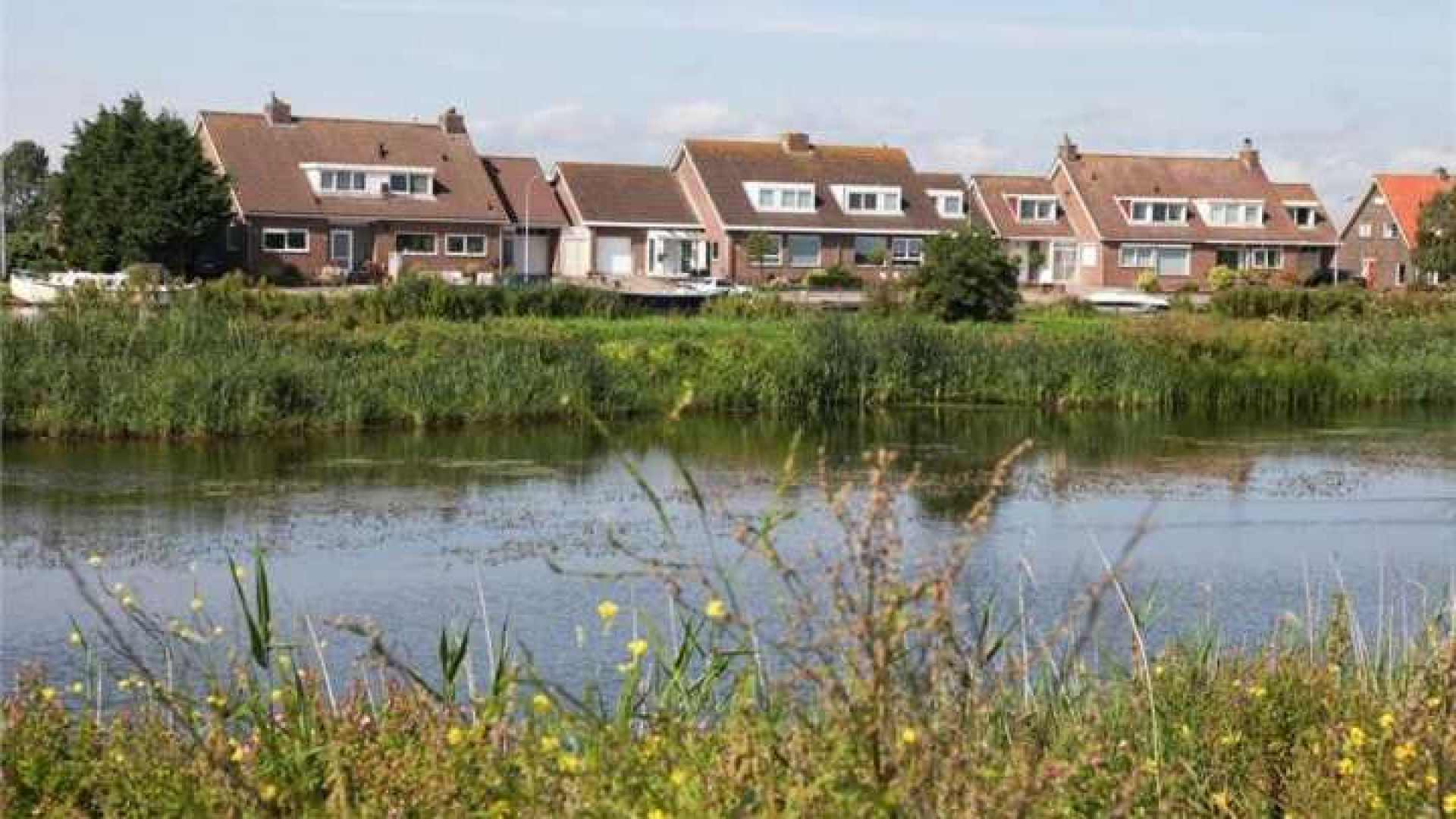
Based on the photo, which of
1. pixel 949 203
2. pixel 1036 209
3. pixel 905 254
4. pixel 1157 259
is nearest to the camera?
pixel 905 254

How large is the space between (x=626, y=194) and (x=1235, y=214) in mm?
18731

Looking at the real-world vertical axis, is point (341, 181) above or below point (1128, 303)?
above

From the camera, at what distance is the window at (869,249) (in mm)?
51000

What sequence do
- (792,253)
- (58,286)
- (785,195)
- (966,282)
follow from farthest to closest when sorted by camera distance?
1. (785,195)
2. (792,253)
3. (966,282)
4. (58,286)

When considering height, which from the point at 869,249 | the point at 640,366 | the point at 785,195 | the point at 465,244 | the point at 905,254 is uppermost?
the point at 785,195

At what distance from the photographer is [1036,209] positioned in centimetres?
5550

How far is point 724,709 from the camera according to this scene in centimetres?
534

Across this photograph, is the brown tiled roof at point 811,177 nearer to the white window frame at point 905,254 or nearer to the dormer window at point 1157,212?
the white window frame at point 905,254

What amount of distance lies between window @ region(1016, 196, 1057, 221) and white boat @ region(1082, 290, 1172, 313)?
35.9 ft

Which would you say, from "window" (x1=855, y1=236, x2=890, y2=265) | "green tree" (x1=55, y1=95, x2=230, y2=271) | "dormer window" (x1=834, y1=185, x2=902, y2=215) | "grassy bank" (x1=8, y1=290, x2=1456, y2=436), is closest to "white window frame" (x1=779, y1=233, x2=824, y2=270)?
"window" (x1=855, y1=236, x2=890, y2=265)

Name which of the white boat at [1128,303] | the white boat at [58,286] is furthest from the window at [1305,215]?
the white boat at [58,286]

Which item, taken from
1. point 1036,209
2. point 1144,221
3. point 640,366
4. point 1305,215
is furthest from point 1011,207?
point 640,366

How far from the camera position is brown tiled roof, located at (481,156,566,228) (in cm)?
4906

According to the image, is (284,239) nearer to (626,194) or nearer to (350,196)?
(350,196)
